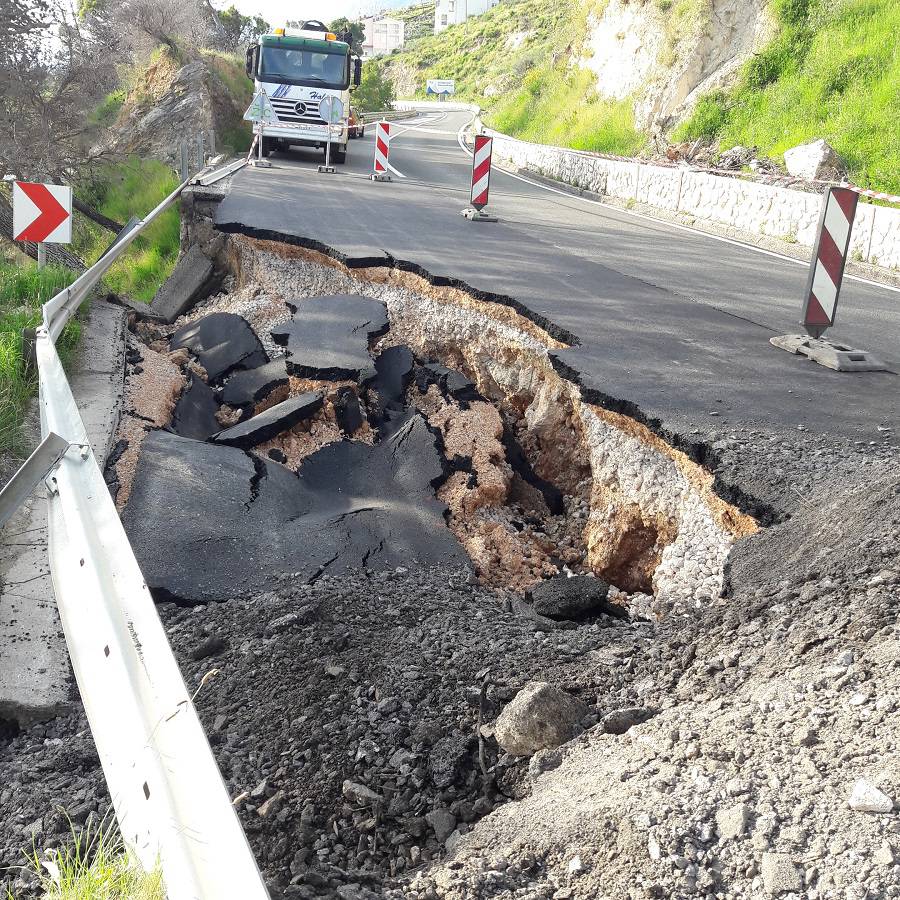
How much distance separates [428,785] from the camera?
9.50 ft

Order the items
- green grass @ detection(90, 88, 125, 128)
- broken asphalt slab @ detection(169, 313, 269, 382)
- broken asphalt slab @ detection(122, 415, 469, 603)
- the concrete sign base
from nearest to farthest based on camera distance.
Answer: broken asphalt slab @ detection(122, 415, 469, 603)
the concrete sign base
broken asphalt slab @ detection(169, 313, 269, 382)
green grass @ detection(90, 88, 125, 128)

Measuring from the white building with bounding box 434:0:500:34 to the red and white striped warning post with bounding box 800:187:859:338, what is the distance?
10835 centimetres

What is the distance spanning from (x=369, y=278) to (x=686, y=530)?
17.0ft

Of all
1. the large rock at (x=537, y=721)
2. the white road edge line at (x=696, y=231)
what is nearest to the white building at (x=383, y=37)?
the white road edge line at (x=696, y=231)

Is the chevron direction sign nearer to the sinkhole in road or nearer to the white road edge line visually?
the sinkhole in road

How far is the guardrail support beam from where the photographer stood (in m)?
3.06

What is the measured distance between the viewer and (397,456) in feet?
19.9

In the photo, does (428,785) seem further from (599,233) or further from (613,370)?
(599,233)

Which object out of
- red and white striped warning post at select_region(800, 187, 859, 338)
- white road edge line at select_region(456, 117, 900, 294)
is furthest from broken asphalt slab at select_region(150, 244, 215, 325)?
white road edge line at select_region(456, 117, 900, 294)

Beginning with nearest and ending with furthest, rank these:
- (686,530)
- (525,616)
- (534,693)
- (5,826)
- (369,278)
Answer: (5,826) → (534,693) → (525,616) → (686,530) → (369,278)

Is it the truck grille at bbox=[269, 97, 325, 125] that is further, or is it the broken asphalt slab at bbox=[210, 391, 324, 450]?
the truck grille at bbox=[269, 97, 325, 125]

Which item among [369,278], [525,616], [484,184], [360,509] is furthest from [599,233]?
[525,616]

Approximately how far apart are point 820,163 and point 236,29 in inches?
1476

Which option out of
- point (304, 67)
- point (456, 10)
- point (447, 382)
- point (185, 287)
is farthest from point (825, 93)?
point (456, 10)
